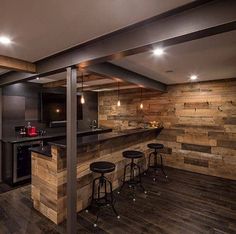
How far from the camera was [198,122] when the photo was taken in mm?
4828

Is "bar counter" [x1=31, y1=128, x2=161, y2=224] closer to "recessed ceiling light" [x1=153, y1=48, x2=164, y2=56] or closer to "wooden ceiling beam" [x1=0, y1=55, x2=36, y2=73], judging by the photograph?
"wooden ceiling beam" [x1=0, y1=55, x2=36, y2=73]

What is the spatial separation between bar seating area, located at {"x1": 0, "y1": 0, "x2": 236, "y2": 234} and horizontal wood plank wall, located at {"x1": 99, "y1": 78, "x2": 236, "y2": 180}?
26 millimetres

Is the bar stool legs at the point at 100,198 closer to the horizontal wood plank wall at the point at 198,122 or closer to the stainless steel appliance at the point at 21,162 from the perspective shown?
the stainless steel appliance at the point at 21,162

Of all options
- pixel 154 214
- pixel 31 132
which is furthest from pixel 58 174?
pixel 31 132

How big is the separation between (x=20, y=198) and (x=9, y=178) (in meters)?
0.86

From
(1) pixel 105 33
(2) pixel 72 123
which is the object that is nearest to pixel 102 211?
(2) pixel 72 123

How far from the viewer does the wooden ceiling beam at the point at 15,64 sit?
2.56 meters

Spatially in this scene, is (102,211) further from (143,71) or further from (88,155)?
(143,71)

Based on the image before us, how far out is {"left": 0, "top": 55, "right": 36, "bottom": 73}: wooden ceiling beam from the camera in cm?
256

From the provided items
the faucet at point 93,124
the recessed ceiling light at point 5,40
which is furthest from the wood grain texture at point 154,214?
the faucet at point 93,124

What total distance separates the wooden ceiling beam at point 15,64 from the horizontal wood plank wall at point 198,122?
12.2 ft

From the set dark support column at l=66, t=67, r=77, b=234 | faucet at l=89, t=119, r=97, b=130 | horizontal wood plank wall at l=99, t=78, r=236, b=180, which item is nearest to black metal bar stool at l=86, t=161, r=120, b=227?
dark support column at l=66, t=67, r=77, b=234

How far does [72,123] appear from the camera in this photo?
2.37 m

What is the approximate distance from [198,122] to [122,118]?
8.60ft
